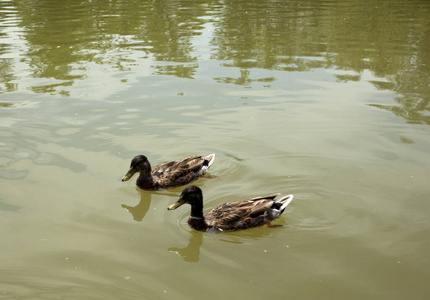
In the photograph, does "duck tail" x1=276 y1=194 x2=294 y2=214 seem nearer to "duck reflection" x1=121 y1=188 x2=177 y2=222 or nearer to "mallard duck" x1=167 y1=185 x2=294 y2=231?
"mallard duck" x1=167 y1=185 x2=294 y2=231

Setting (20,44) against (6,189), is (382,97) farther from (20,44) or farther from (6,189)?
(20,44)

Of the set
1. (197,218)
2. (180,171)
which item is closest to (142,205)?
(180,171)

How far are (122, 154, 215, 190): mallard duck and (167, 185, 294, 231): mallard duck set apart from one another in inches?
43.2

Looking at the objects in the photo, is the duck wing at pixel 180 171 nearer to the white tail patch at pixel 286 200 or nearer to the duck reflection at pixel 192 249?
the duck reflection at pixel 192 249

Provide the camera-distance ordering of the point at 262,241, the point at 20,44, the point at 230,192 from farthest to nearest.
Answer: the point at 20,44
the point at 230,192
the point at 262,241

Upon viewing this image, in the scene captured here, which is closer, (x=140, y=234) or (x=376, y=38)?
(x=140, y=234)

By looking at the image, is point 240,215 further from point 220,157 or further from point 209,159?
point 220,157

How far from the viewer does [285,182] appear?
7820mm

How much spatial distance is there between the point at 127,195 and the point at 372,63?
8308mm

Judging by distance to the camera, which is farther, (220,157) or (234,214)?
(220,157)

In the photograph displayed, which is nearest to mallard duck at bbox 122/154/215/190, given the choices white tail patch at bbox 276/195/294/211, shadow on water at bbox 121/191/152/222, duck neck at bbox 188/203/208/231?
shadow on water at bbox 121/191/152/222

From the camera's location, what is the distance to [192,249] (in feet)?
21.1

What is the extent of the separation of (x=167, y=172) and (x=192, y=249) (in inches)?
71.6

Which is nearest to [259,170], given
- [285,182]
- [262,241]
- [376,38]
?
[285,182]
